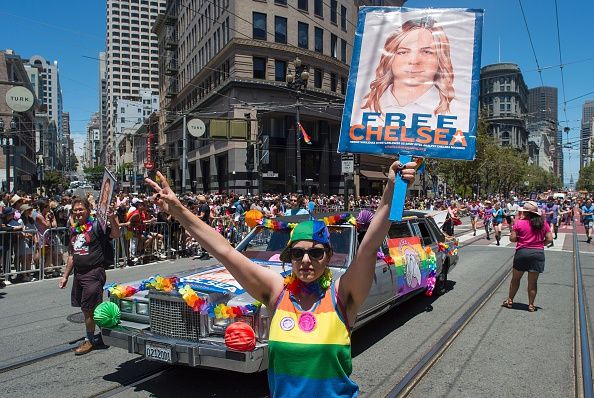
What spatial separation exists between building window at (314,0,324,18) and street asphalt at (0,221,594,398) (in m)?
36.9

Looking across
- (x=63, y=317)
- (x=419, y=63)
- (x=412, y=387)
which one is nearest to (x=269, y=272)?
(x=419, y=63)

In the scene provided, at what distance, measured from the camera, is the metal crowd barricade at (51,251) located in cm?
1126

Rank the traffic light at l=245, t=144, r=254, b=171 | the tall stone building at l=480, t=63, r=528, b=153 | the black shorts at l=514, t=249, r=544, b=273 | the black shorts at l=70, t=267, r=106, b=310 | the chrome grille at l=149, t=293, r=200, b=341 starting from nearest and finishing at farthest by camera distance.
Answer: the chrome grille at l=149, t=293, r=200, b=341 < the black shorts at l=70, t=267, r=106, b=310 < the black shorts at l=514, t=249, r=544, b=273 < the traffic light at l=245, t=144, r=254, b=171 < the tall stone building at l=480, t=63, r=528, b=153

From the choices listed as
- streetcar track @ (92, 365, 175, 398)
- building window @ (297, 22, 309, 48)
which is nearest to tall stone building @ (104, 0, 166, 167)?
building window @ (297, 22, 309, 48)

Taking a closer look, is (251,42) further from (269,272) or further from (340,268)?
(269,272)

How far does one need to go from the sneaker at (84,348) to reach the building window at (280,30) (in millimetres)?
35916

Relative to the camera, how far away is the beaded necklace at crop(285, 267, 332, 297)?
2390 millimetres

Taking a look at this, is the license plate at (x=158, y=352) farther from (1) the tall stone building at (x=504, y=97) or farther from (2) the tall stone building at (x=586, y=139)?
(1) the tall stone building at (x=504, y=97)

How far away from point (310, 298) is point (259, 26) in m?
38.3

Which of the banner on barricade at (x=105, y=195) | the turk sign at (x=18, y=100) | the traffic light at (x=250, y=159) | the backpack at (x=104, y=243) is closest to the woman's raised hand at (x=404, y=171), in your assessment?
the banner on barricade at (x=105, y=195)

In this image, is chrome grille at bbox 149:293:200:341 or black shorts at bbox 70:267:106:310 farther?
black shorts at bbox 70:267:106:310

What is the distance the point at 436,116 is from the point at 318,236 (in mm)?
1401

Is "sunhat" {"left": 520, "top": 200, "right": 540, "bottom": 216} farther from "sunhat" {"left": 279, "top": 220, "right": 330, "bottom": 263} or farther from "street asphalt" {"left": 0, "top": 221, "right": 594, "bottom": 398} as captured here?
"sunhat" {"left": 279, "top": 220, "right": 330, "bottom": 263}

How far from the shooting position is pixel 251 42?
37.1 meters
